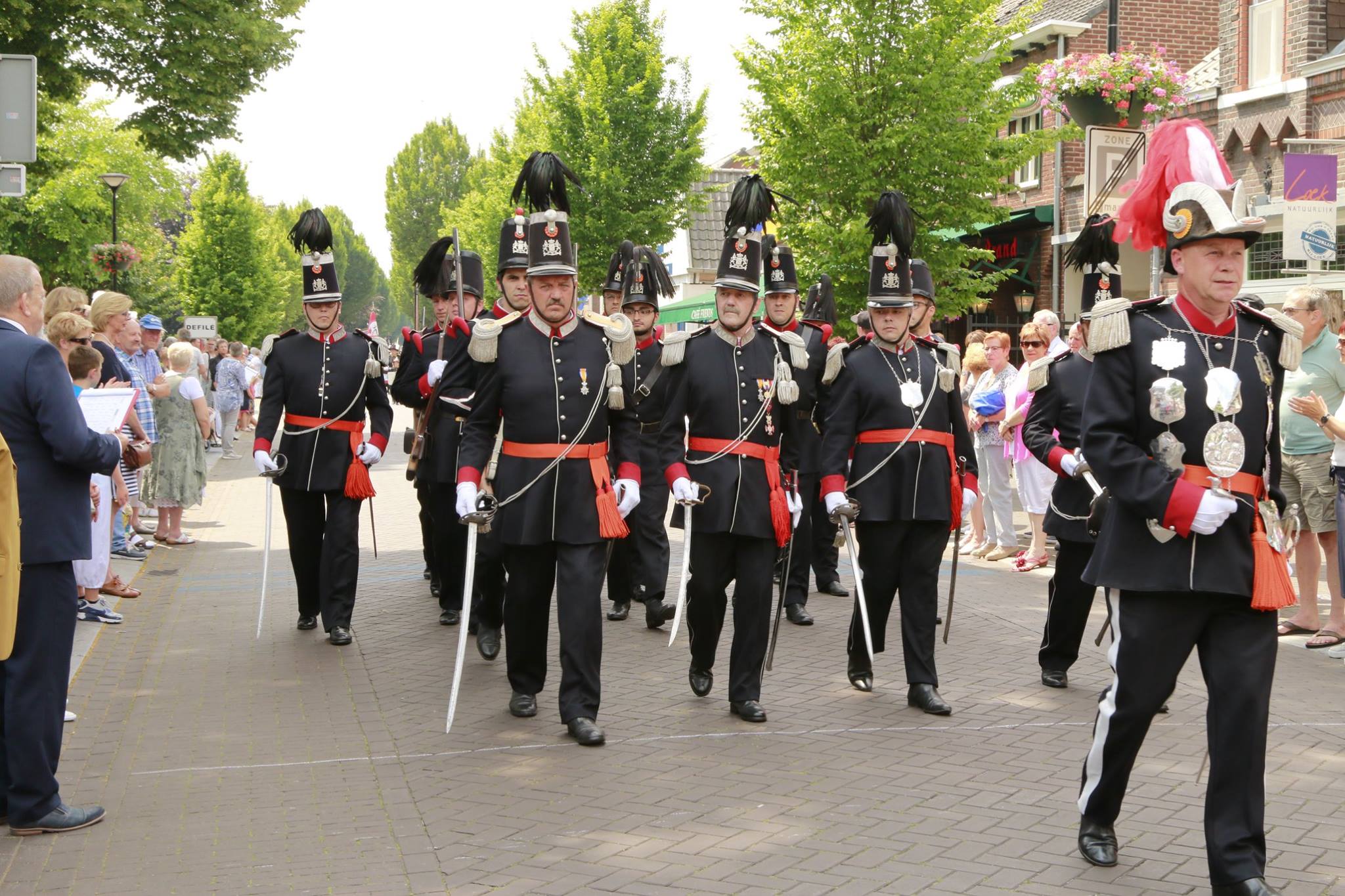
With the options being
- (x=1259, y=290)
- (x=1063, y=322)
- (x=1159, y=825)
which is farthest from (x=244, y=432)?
(x=1159, y=825)

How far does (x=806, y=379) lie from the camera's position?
8.87 meters

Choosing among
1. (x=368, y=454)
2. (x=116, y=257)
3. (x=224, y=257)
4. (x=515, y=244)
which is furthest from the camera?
(x=224, y=257)

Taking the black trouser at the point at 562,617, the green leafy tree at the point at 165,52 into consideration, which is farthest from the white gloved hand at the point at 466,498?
the green leafy tree at the point at 165,52

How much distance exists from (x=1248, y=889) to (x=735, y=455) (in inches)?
133

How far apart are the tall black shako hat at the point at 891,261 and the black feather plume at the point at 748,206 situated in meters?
0.59

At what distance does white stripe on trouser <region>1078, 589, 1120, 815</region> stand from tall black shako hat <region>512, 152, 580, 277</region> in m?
2.97

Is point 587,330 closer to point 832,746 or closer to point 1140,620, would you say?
point 832,746

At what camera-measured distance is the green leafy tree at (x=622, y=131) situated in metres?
36.4

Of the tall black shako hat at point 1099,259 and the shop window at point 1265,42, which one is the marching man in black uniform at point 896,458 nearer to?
the tall black shako hat at point 1099,259

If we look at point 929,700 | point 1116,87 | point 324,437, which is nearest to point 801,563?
point 929,700

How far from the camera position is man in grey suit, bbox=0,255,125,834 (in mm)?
5348

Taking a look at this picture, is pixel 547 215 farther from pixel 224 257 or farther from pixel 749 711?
pixel 224 257

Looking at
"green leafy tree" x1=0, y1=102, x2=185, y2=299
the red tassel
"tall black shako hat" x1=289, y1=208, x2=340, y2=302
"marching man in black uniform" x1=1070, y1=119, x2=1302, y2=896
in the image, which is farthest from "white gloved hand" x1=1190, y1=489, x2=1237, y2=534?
"green leafy tree" x1=0, y1=102, x2=185, y2=299

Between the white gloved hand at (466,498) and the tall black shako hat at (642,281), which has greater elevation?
the tall black shako hat at (642,281)
